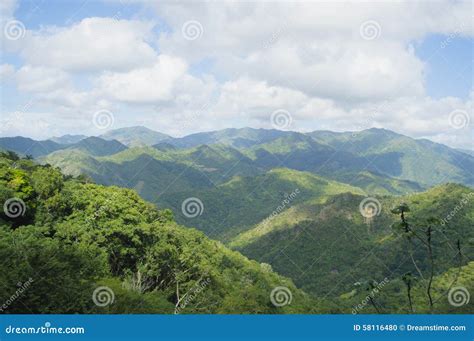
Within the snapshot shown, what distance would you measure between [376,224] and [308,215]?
73.3 feet

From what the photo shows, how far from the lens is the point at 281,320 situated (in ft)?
38.5

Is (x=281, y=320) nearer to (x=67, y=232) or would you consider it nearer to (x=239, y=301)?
(x=239, y=301)

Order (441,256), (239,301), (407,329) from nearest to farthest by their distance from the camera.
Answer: (407,329) → (239,301) → (441,256)

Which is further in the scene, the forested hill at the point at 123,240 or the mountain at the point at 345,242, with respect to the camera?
the mountain at the point at 345,242

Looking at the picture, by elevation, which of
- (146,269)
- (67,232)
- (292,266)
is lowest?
(292,266)

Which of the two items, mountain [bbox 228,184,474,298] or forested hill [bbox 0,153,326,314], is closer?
forested hill [bbox 0,153,326,314]

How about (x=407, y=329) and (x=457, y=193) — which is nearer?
(x=407, y=329)

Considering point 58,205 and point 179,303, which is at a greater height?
point 58,205

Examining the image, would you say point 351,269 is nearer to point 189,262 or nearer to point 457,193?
point 457,193

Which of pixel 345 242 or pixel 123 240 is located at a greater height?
pixel 123 240

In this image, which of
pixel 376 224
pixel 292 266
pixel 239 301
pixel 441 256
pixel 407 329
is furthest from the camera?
pixel 376 224

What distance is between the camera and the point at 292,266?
120m

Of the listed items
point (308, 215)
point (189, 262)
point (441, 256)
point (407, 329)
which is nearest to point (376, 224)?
point (308, 215)

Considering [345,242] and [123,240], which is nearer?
[123,240]
